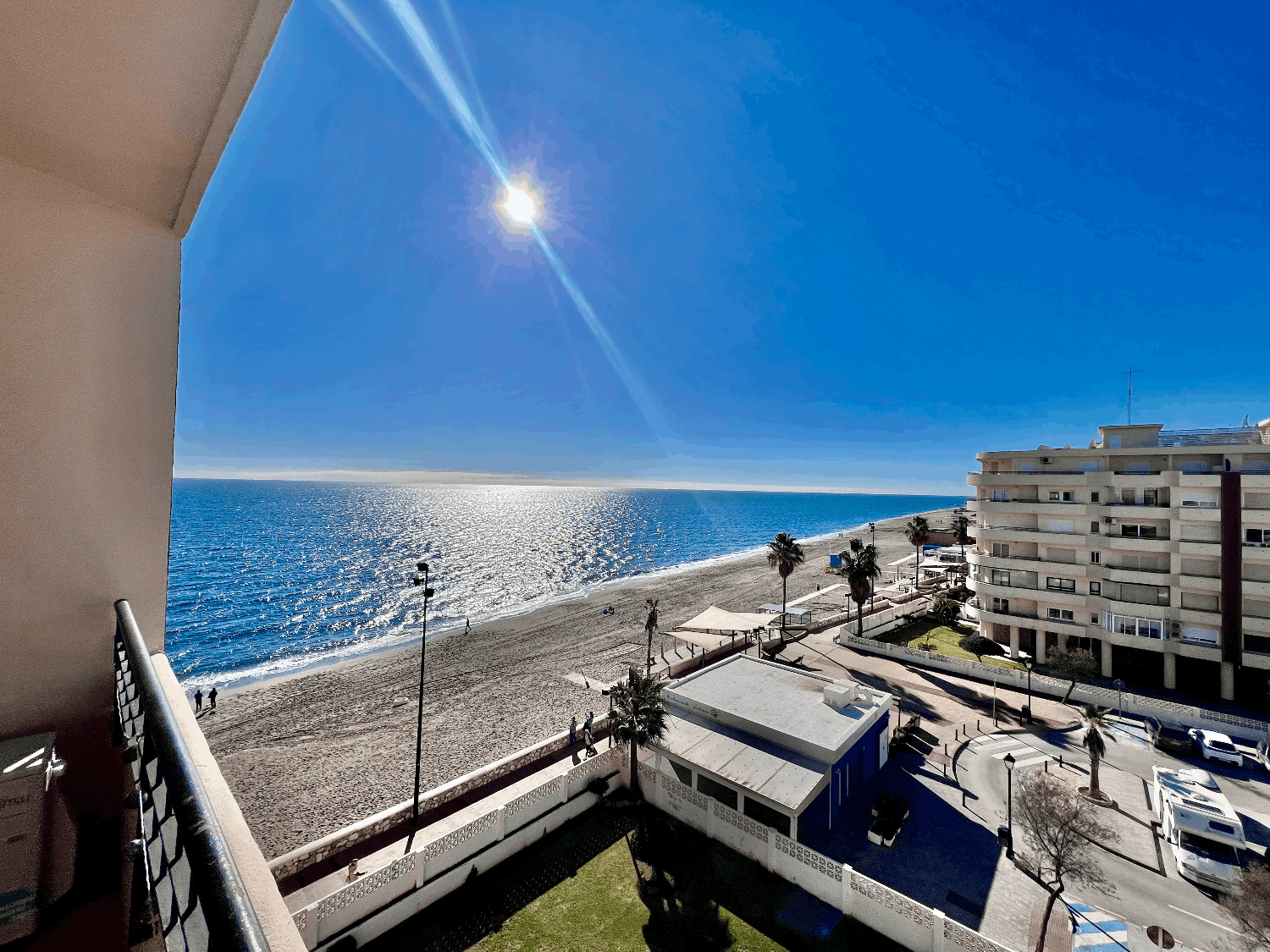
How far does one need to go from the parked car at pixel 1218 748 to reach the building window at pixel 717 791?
19.3 metres

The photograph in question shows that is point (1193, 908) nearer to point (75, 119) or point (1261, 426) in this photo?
point (75, 119)

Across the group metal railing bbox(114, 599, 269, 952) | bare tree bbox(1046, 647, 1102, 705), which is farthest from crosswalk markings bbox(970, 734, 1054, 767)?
metal railing bbox(114, 599, 269, 952)

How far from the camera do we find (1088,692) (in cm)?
2573

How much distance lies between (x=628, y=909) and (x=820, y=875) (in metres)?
5.12

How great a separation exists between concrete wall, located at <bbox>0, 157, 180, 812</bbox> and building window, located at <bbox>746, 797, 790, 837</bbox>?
1695 centimetres

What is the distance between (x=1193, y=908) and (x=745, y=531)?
133185mm

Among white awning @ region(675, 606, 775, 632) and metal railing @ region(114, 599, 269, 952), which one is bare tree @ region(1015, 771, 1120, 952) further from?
white awning @ region(675, 606, 775, 632)

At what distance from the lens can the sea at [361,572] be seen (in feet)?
141

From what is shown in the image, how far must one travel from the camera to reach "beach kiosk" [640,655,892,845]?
16406 millimetres

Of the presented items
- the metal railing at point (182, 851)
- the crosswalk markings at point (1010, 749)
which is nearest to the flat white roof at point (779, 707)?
the crosswalk markings at point (1010, 749)

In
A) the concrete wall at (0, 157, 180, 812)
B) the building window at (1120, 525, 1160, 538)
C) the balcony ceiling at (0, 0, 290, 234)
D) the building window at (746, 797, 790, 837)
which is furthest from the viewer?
the building window at (1120, 525, 1160, 538)

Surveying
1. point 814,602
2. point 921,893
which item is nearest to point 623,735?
point 921,893

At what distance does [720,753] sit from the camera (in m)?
17.8

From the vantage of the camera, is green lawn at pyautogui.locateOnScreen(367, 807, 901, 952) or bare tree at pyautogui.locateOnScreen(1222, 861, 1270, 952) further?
green lawn at pyautogui.locateOnScreen(367, 807, 901, 952)
